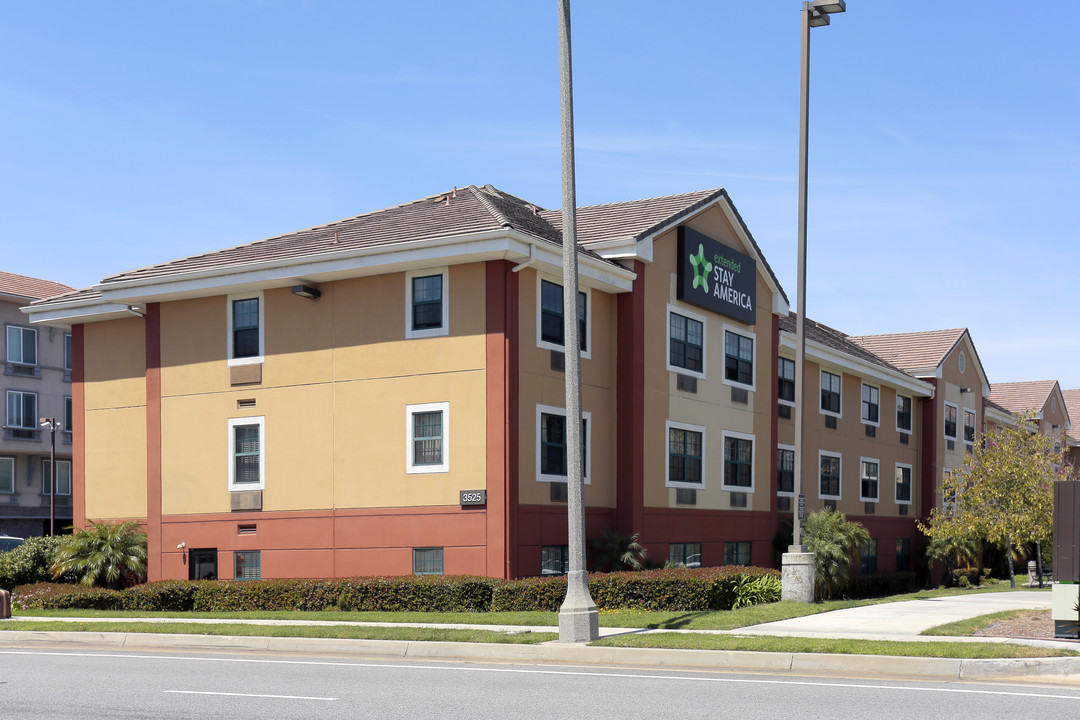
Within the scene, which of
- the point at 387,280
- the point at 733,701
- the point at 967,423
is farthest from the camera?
the point at 967,423

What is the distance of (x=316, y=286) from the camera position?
27281 millimetres

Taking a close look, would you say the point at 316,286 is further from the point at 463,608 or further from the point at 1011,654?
the point at 1011,654

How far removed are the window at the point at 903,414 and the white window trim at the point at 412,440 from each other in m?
28.0

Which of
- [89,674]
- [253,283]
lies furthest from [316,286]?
[89,674]

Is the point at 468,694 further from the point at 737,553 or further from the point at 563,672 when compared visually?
the point at 737,553

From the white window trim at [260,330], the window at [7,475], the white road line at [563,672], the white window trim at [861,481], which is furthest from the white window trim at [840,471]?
the window at [7,475]

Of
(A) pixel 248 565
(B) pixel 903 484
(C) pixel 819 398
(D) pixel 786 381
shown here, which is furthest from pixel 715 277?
(B) pixel 903 484

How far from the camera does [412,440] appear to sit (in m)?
25.7

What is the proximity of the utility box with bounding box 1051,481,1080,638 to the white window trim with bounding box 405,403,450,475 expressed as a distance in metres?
12.8

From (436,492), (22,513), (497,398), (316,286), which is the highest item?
(316,286)

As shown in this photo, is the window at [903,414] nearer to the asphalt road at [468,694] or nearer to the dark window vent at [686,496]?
the dark window vent at [686,496]

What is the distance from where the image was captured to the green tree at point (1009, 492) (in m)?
38.0

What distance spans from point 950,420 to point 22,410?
45.5m

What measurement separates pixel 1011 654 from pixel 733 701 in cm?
496
